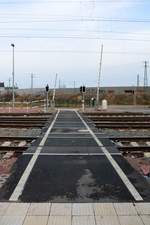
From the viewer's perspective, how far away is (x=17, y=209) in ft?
24.3

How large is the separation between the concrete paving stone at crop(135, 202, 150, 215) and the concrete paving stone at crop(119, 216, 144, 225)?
0.90ft

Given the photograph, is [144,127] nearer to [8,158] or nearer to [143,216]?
[8,158]

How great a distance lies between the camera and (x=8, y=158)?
1500 centimetres

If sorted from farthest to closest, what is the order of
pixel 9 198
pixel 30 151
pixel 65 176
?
pixel 30 151, pixel 65 176, pixel 9 198

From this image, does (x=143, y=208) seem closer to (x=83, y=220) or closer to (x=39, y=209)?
(x=83, y=220)

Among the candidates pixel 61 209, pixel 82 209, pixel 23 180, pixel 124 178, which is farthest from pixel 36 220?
pixel 124 178

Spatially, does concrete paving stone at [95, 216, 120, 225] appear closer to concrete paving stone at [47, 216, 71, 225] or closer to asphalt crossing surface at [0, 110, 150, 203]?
concrete paving stone at [47, 216, 71, 225]

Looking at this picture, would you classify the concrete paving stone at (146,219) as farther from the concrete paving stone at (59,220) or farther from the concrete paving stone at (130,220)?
the concrete paving stone at (59,220)

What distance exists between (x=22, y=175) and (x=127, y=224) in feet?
13.4

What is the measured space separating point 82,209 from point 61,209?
324 millimetres

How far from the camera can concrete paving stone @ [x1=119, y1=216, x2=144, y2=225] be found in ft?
22.0

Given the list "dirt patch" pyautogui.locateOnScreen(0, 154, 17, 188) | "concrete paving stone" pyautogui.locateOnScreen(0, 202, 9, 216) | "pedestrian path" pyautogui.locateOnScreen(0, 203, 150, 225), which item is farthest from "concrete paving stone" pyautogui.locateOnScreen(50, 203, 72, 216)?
"dirt patch" pyautogui.locateOnScreen(0, 154, 17, 188)

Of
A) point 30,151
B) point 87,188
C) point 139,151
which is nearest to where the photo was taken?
point 87,188

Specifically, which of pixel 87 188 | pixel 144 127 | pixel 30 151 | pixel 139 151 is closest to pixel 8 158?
pixel 30 151
